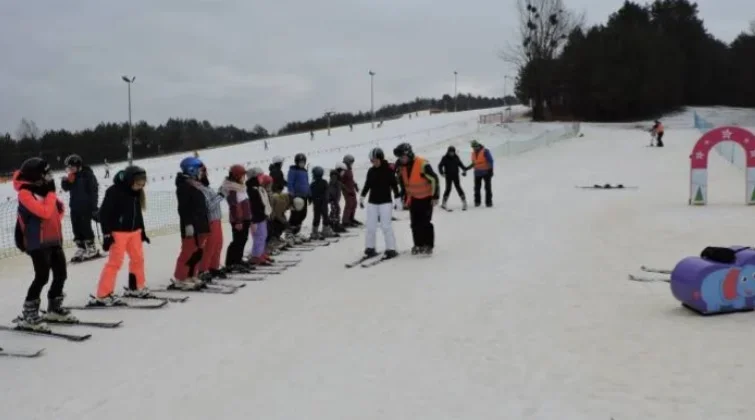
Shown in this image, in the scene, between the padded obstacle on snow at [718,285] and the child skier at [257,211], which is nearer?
the padded obstacle on snow at [718,285]

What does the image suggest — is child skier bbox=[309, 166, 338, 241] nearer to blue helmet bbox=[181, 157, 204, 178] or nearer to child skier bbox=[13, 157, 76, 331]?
blue helmet bbox=[181, 157, 204, 178]

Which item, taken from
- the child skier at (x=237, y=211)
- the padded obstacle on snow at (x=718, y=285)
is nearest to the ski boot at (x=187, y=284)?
the child skier at (x=237, y=211)

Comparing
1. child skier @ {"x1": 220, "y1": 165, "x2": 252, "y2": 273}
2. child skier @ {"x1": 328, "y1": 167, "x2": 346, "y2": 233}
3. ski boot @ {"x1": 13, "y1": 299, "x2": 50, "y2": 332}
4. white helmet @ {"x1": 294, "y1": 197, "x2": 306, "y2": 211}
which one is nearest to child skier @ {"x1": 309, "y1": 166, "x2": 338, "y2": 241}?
child skier @ {"x1": 328, "y1": 167, "x2": 346, "y2": 233}

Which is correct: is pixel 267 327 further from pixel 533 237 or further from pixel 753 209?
pixel 753 209

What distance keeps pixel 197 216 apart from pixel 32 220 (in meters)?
2.33

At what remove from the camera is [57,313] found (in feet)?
23.5

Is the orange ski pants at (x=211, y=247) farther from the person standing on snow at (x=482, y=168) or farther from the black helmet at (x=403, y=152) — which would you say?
the person standing on snow at (x=482, y=168)

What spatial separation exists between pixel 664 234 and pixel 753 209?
4615 mm

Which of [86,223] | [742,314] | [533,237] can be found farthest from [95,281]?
[742,314]

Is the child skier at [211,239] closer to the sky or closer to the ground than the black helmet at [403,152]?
closer to the ground

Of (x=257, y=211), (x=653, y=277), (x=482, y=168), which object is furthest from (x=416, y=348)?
(x=482, y=168)

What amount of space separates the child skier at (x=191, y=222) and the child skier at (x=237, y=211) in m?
0.80

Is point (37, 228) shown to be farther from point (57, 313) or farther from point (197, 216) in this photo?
point (197, 216)

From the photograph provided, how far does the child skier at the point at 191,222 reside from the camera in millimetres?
8695
